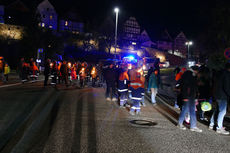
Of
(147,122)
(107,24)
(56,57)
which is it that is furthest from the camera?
(107,24)

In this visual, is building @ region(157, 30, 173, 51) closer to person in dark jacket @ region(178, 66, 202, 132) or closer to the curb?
person in dark jacket @ region(178, 66, 202, 132)

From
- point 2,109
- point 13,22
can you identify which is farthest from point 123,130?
point 13,22

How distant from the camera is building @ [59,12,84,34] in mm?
66438

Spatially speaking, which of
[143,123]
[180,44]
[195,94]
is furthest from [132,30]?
[195,94]

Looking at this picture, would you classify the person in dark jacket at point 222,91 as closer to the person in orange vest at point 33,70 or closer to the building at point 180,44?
the person in orange vest at point 33,70

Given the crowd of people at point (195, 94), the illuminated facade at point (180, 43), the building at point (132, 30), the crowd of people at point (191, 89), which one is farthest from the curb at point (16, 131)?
the illuminated facade at point (180, 43)

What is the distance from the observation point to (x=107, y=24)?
2598 inches

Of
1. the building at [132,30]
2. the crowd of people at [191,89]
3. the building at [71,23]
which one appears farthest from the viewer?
the building at [132,30]

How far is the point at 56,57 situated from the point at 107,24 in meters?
22.8

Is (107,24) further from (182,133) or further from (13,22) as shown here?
(182,133)

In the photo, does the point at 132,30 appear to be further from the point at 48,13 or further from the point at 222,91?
the point at 222,91

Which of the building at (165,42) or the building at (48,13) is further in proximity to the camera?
the building at (165,42)

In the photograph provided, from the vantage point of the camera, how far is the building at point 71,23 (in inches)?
2616

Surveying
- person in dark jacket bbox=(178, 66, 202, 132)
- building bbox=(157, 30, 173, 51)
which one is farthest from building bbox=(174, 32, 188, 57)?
person in dark jacket bbox=(178, 66, 202, 132)
